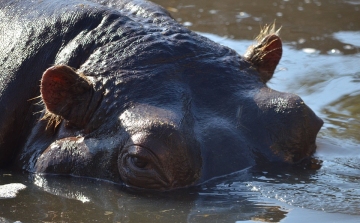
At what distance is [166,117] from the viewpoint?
4281 mm

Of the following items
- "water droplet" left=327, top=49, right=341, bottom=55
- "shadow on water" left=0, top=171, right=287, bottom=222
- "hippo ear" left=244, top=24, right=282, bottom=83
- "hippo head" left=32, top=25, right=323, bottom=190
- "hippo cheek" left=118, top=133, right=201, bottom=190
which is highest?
"water droplet" left=327, top=49, right=341, bottom=55

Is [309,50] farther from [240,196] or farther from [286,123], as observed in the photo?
[240,196]

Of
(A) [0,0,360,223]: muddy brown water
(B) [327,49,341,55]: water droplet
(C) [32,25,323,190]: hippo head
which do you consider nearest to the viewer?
(A) [0,0,360,223]: muddy brown water

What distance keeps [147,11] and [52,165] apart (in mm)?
1233

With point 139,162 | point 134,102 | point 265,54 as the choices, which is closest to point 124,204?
point 139,162

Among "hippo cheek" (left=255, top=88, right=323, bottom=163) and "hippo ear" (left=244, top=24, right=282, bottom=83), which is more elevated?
"hippo ear" (left=244, top=24, right=282, bottom=83)

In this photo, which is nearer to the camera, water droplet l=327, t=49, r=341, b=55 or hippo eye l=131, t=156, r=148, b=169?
hippo eye l=131, t=156, r=148, b=169

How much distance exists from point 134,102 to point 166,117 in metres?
0.30

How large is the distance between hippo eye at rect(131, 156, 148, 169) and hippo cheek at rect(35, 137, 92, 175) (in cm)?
37

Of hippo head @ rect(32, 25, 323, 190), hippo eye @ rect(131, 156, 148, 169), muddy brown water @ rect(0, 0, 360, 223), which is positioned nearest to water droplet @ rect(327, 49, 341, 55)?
muddy brown water @ rect(0, 0, 360, 223)

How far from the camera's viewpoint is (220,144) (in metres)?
4.46

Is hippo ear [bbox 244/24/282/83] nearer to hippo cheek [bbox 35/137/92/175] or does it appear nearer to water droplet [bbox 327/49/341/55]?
hippo cheek [bbox 35/137/92/175]

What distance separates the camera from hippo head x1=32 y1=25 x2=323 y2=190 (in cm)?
431

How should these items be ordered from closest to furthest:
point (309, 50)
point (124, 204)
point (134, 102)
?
point (124, 204) < point (134, 102) < point (309, 50)
